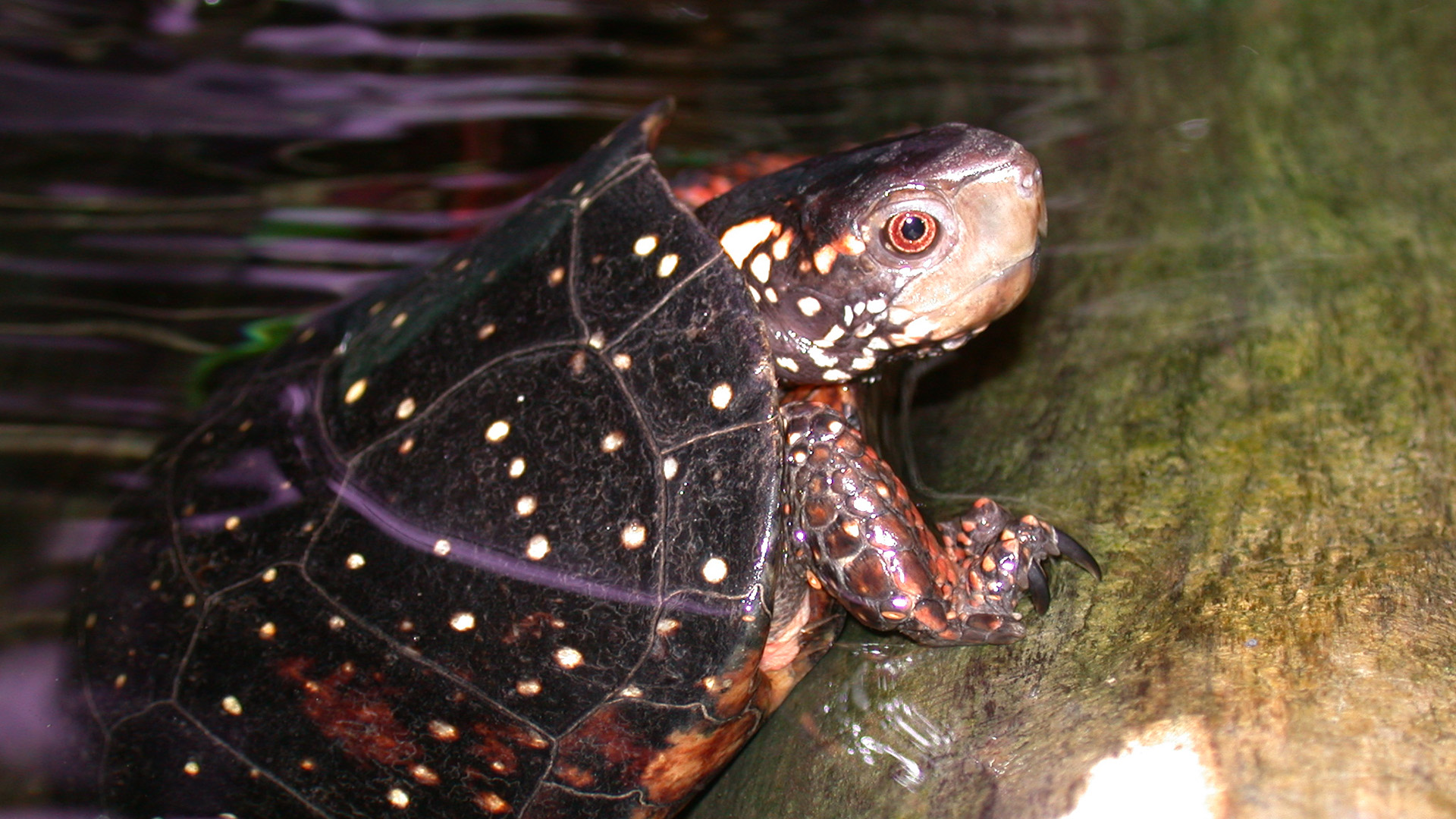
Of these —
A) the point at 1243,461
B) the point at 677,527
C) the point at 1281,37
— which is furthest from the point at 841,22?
the point at 677,527

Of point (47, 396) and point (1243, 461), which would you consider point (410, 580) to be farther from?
point (47, 396)

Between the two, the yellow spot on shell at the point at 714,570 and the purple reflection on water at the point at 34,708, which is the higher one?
the yellow spot on shell at the point at 714,570

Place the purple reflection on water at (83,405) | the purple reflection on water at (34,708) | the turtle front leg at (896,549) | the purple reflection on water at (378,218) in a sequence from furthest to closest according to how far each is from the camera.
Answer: the purple reflection on water at (378,218)
the purple reflection on water at (83,405)
the purple reflection on water at (34,708)
the turtle front leg at (896,549)

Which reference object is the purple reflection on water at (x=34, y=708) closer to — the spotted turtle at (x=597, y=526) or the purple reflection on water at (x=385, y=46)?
the spotted turtle at (x=597, y=526)

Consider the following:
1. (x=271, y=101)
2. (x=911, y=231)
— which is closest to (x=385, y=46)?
(x=271, y=101)

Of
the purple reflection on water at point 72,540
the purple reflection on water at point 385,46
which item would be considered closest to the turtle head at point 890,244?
the purple reflection on water at point 72,540

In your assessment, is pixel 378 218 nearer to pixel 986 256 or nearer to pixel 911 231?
pixel 911 231

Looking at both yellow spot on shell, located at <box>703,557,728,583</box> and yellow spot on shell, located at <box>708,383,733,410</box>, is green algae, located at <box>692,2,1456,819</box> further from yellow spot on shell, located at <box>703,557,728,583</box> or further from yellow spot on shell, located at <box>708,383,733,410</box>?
yellow spot on shell, located at <box>708,383,733,410</box>
